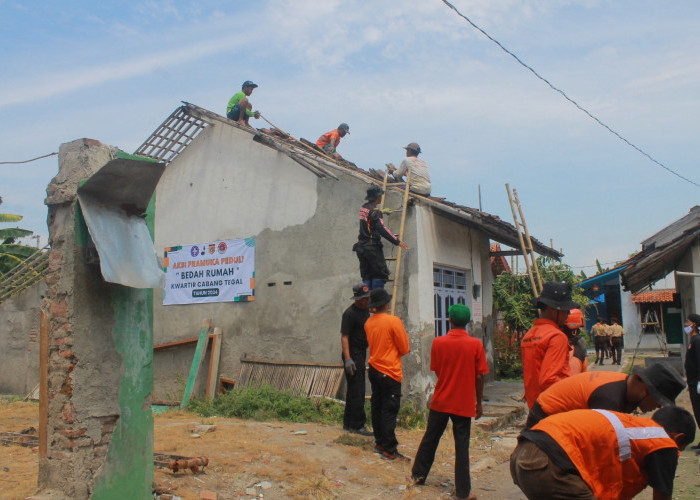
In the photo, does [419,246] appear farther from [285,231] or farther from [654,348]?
[654,348]

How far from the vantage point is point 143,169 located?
4.89 metres

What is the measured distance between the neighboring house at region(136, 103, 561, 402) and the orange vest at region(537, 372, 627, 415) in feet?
17.9

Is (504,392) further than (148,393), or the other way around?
(504,392)

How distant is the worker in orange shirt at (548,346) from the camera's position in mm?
4270

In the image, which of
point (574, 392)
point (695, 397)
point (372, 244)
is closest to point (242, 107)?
point (372, 244)

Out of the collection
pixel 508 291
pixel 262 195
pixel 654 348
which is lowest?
pixel 654 348

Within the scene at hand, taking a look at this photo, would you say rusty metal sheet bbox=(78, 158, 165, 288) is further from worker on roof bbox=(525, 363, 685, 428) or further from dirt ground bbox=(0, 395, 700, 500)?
worker on roof bbox=(525, 363, 685, 428)

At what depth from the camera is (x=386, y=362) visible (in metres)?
6.50

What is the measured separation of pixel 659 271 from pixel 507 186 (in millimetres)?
5419

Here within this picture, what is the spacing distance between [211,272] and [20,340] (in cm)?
546

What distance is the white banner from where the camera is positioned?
10.7 meters

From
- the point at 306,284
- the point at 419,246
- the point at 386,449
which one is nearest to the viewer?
A: the point at 386,449

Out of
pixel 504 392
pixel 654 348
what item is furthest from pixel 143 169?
pixel 654 348

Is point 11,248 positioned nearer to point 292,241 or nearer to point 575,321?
point 292,241
